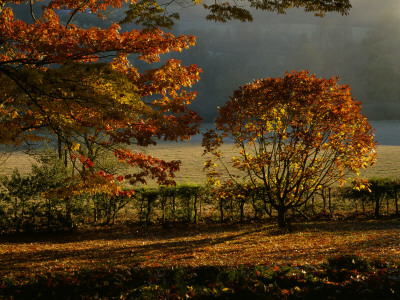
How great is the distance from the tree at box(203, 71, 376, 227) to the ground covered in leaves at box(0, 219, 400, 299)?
228 centimetres

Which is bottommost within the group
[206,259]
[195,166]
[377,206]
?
[206,259]

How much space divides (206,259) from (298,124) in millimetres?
5209

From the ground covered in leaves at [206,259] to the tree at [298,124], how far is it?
7.47ft

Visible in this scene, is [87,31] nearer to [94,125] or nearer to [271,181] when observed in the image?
[94,125]

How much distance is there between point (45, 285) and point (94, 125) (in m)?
4.05

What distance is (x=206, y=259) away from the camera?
7441 millimetres

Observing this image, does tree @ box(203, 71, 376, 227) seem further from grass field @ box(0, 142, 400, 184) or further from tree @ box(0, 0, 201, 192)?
grass field @ box(0, 142, 400, 184)

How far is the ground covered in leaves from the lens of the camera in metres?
4.62

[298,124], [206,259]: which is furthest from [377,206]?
[206,259]

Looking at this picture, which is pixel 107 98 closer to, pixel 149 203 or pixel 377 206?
pixel 149 203

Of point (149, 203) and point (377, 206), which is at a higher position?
point (149, 203)

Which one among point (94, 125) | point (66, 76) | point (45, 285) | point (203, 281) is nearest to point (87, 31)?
point (94, 125)

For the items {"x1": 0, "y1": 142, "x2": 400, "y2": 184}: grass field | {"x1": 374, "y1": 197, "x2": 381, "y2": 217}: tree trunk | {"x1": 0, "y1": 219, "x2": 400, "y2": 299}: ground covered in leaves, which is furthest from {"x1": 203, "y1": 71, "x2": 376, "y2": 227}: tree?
{"x1": 0, "y1": 142, "x2": 400, "y2": 184}: grass field

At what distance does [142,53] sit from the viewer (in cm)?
838
